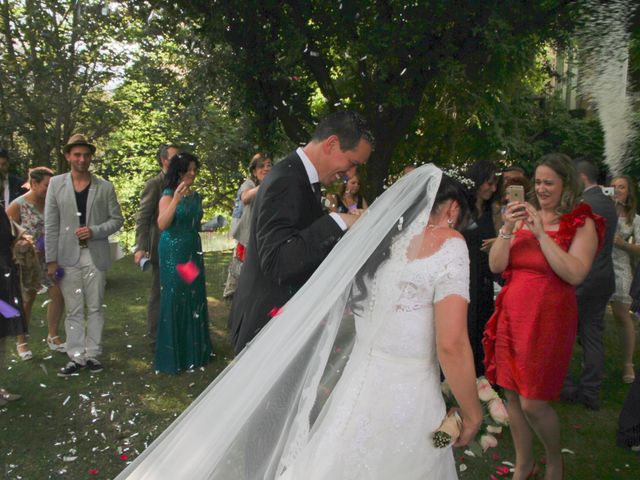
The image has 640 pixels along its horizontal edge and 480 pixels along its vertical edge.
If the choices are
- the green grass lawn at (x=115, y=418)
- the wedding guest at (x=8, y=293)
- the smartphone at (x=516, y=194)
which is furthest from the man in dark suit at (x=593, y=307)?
the wedding guest at (x=8, y=293)

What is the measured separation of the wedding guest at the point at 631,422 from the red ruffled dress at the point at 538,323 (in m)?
1.13

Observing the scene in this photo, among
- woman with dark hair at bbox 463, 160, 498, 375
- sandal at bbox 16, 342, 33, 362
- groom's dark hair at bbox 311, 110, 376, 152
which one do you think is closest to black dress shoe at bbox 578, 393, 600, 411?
woman with dark hair at bbox 463, 160, 498, 375

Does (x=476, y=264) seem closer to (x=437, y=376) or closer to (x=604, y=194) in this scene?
(x=604, y=194)

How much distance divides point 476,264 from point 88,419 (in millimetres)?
3402

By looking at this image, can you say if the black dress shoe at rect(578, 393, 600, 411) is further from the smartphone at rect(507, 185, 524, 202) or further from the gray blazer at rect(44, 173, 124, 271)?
the gray blazer at rect(44, 173, 124, 271)

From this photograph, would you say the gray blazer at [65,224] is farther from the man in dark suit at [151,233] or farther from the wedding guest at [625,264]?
the wedding guest at [625,264]

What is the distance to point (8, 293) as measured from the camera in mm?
5121

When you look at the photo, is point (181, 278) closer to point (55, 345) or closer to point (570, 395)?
point (55, 345)

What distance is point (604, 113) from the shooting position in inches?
47.5

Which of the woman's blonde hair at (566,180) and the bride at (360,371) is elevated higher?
the woman's blonde hair at (566,180)

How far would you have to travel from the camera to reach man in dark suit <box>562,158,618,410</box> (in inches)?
200

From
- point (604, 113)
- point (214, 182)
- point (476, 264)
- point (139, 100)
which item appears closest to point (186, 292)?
point (476, 264)

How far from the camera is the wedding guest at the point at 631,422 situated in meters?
4.38

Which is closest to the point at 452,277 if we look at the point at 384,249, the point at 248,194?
the point at 384,249
